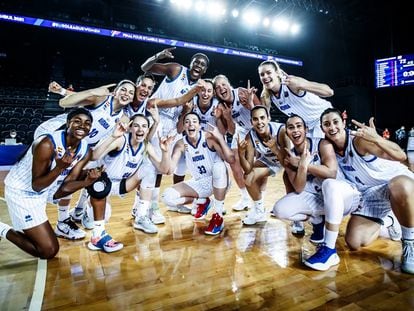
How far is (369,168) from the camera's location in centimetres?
252

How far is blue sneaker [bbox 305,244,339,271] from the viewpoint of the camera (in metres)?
2.26

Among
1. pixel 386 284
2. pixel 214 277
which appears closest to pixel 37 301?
pixel 214 277

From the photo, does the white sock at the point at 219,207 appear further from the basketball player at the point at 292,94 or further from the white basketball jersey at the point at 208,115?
the white basketball jersey at the point at 208,115

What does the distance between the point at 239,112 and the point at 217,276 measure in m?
2.67

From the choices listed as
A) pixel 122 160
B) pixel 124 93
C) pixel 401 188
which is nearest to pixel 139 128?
pixel 122 160

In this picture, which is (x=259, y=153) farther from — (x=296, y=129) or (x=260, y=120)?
(x=296, y=129)

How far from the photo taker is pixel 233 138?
449 centimetres

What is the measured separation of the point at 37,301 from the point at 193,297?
3.07 ft

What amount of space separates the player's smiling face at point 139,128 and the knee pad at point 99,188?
576 mm

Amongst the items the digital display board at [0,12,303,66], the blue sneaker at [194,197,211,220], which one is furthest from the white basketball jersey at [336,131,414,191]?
the digital display board at [0,12,303,66]

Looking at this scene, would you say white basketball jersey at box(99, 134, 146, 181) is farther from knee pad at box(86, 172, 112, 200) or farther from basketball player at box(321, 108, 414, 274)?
basketball player at box(321, 108, 414, 274)

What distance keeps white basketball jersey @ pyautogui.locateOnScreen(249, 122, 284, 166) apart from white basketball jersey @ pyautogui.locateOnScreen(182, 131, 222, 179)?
471 millimetres

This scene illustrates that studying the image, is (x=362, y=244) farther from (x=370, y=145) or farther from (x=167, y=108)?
(x=167, y=108)

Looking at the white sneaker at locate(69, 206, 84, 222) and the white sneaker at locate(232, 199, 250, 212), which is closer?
the white sneaker at locate(69, 206, 84, 222)
